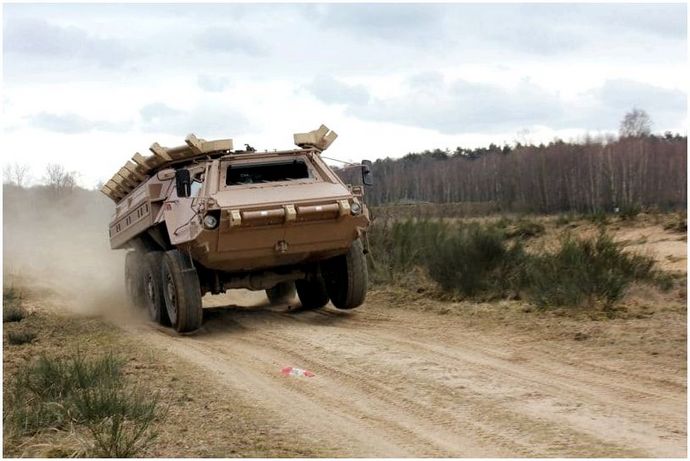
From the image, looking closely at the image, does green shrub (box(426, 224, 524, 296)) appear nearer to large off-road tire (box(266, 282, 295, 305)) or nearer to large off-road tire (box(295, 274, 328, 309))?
large off-road tire (box(295, 274, 328, 309))

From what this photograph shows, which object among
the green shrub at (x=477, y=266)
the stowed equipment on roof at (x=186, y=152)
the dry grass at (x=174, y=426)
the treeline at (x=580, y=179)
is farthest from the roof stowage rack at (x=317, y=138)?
the treeline at (x=580, y=179)

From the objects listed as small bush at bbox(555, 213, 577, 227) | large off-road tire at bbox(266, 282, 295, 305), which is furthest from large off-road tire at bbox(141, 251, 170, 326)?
small bush at bbox(555, 213, 577, 227)

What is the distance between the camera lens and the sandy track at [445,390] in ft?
19.5

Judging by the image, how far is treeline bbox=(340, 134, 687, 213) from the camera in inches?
1880

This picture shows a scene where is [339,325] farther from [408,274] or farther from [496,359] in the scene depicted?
[408,274]

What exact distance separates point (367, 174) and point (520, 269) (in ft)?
9.93

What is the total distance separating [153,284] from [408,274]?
5.21 metres

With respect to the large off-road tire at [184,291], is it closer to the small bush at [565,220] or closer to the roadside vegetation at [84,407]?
the roadside vegetation at [84,407]

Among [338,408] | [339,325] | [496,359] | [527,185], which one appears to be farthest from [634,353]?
[527,185]

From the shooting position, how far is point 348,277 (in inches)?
485

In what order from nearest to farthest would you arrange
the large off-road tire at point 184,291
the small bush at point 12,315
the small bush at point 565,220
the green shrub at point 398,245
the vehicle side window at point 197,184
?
the large off-road tire at point 184,291
the vehicle side window at point 197,184
the small bush at point 12,315
the green shrub at point 398,245
the small bush at point 565,220

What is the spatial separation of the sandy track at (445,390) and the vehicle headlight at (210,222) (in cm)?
144

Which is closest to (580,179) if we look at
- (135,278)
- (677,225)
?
(677,225)

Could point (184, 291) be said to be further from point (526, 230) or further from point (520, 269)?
point (526, 230)
